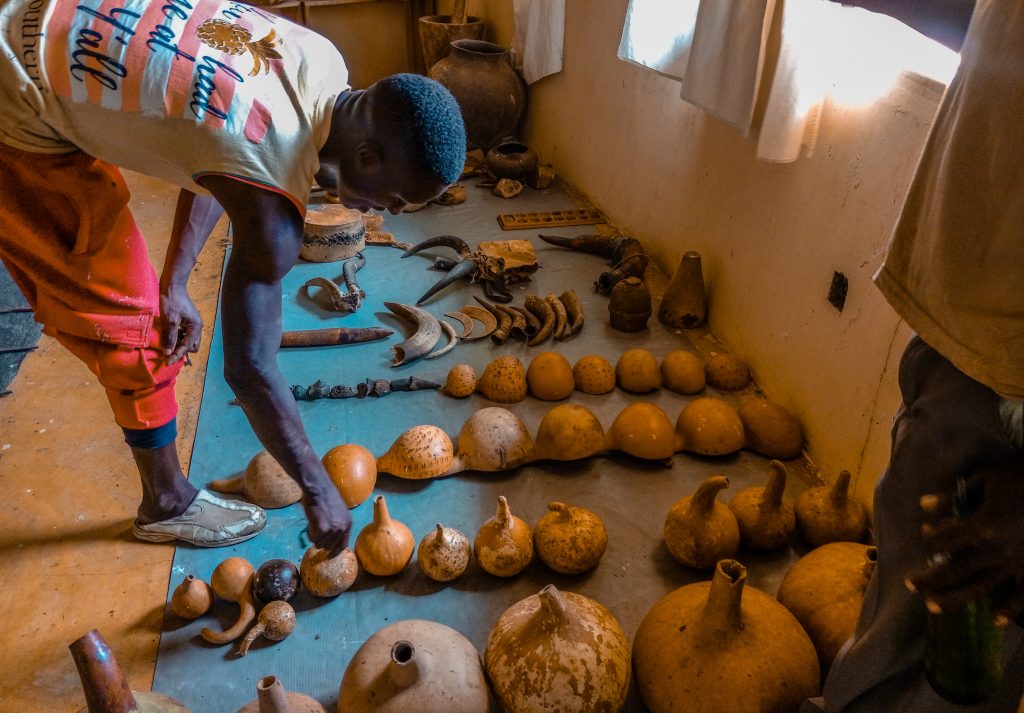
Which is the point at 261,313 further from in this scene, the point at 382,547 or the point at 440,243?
the point at 440,243

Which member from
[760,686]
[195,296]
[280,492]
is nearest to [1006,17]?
[760,686]

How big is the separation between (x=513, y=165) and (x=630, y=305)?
6.63 ft

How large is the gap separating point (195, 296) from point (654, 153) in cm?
239

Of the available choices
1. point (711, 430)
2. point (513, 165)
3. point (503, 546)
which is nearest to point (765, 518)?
point (711, 430)

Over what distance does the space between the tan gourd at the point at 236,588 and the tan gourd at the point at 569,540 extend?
0.78 m

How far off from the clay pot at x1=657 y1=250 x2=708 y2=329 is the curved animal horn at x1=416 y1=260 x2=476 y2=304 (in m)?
0.99

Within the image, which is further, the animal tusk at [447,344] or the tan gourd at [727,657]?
the animal tusk at [447,344]

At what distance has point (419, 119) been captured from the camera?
151 centimetres

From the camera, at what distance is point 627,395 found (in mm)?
2857

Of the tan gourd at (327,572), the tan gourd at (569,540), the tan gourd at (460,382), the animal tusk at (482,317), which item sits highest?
the tan gourd at (569,540)

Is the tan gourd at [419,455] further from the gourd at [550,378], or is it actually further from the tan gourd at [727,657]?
the tan gourd at [727,657]

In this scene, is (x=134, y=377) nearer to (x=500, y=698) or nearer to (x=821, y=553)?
(x=500, y=698)

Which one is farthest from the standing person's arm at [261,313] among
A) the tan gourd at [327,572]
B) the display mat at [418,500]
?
the display mat at [418,500]

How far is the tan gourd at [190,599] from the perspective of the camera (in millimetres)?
1858
